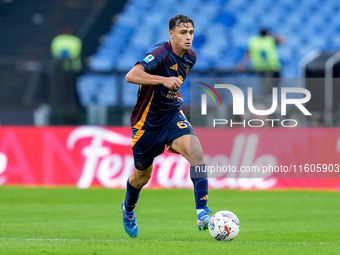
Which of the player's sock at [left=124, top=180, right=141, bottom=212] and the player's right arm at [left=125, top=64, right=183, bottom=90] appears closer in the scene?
the player's right arm at [left=125, top=64, right=183, bottom=90]

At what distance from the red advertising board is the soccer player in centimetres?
691

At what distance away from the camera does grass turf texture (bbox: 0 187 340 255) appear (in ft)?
21.2

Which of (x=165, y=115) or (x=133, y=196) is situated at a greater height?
(x=165, y=115)

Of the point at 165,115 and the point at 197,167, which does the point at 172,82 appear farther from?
the point at 197,167

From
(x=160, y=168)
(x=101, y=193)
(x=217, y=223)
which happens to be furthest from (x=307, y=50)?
(x=217, y=223)

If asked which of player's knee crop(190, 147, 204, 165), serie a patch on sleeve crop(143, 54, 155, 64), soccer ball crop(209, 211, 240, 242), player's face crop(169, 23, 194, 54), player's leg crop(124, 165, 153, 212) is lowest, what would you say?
soccer ball crop(209, 211, 240, 242)

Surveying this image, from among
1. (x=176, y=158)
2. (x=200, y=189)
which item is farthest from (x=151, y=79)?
(x=176, y=158)

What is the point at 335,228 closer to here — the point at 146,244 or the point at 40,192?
the point at 146,244

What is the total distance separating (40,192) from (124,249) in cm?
750

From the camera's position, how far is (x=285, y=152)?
14.1m

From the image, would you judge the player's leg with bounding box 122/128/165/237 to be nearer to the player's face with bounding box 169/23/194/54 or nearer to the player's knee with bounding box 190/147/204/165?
the player's knee with bounding box 190/147/204/165

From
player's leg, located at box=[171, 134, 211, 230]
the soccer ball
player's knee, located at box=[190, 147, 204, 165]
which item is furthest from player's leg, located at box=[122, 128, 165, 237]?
the soccer ball

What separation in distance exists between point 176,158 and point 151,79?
759 cm

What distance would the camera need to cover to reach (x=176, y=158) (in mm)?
14227
